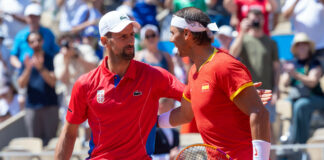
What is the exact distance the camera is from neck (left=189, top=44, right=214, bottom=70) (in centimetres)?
381

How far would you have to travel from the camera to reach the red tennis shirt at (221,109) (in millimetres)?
3605

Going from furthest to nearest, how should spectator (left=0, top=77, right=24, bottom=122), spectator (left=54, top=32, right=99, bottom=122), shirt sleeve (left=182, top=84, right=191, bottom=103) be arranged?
spectator (left=0, top=77, right=24, bottom=122)
spectator (left=54, top=32, right=99, bottom=122)
shirt sleeve (left=182, top=84, right=191, bottom=103)

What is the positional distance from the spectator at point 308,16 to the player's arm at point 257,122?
501 centimetres

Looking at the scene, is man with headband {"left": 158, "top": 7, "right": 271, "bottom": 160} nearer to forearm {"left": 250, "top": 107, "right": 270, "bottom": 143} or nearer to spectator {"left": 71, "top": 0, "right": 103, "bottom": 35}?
forearm {"left": 250, "top": 107, "right": 270, "bottom": 143}

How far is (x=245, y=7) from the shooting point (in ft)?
26.6

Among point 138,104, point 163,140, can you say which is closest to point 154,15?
point 163,140

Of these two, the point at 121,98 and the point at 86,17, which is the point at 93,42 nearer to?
the point at 86,17

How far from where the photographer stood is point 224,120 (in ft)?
12.2

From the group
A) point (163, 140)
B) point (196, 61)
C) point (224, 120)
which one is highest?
point (196, 61)

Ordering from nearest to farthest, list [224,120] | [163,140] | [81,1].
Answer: [224,120] < [163,140] < [81,1]

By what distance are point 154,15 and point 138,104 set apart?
4861 mm

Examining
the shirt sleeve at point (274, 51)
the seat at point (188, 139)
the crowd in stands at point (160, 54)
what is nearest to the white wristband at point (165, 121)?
the crowd in stands at point (160, 54)

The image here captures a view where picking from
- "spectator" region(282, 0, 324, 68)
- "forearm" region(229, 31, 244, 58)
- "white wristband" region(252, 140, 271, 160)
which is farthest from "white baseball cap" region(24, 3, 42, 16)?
"white wristband" region(252, 140, 271, 160)

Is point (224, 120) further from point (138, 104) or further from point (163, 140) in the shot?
point (163, 140)
